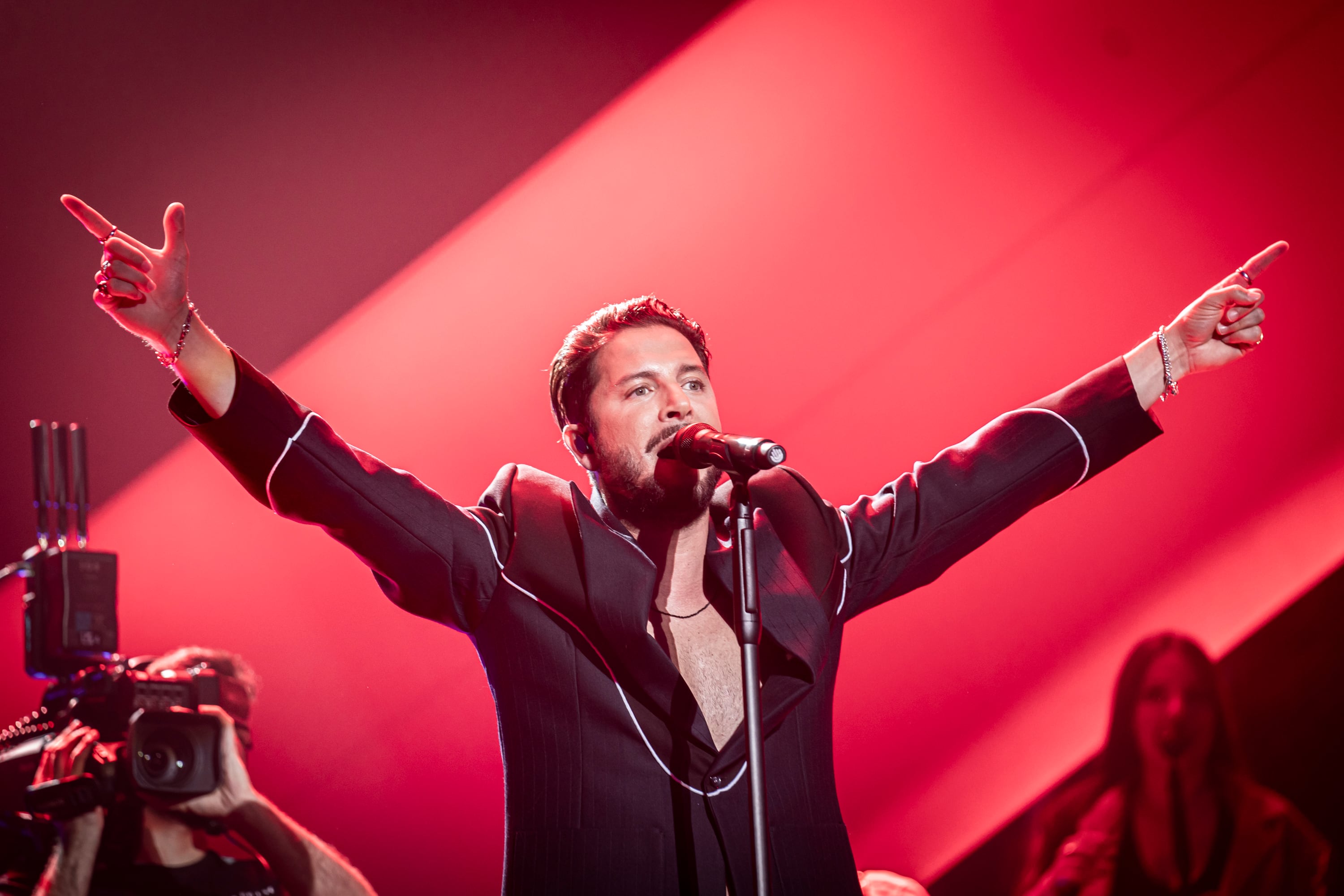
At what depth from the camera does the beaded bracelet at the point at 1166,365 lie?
6.22 ft

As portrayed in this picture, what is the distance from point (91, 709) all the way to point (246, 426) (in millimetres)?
751

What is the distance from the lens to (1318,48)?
2988mm

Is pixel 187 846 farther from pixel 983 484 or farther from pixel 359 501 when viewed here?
pixel 983 484

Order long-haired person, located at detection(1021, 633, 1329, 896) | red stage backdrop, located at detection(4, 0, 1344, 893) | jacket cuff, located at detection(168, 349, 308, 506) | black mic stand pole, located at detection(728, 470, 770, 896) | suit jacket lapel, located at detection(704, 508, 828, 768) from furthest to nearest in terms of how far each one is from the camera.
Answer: red stage backdrop, located at detection(4, 0, 1344, 893)
long-haired person, located at detection(1021, 633, 1329, 896)
suit jacket lapel, located at detection(704, 508, 828, 768)
jacket cuff, located at detection(168, 349, 308, 506)
black mic stand pole, located at detection(728, 470, 770, 896)

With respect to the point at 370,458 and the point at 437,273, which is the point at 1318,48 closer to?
the point at 437,273

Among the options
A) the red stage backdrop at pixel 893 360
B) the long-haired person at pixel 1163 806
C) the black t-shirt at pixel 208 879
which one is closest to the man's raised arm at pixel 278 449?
the black t-shirt at pixel 208 879

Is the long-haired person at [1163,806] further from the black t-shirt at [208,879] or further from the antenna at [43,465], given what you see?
the antenna at [43,465]

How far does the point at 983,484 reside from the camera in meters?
1.83

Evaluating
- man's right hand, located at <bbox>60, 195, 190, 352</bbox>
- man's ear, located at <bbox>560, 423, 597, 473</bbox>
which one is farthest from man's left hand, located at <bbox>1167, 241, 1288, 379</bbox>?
man's right hand, located at <bbox>60, 195, 190, 352</bbox>

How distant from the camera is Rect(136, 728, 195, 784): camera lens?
1646 mm

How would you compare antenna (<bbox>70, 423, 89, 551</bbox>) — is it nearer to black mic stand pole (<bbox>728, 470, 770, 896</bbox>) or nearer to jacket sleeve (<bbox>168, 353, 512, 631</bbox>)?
jacket sleeve (<bbox>168, 353, 512, 631</bbox>)

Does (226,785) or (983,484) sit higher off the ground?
(983,484)

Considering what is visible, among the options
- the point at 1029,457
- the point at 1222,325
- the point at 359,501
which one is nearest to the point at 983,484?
the point at 1029,457

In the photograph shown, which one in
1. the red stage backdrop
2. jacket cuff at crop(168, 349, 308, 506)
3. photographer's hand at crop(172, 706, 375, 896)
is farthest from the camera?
the red stage backdrop
